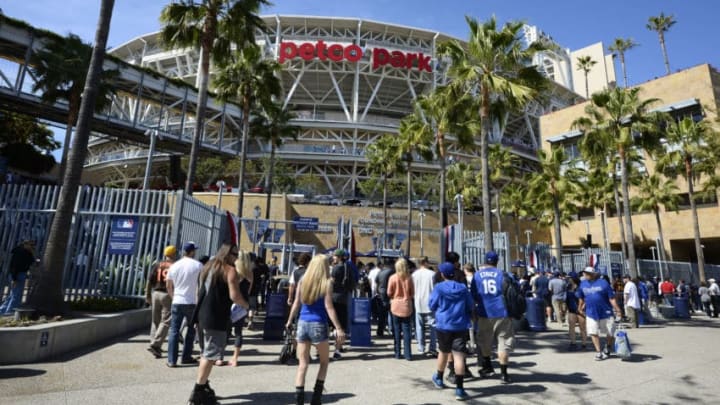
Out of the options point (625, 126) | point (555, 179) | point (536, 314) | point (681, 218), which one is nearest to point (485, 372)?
point (536, 314)

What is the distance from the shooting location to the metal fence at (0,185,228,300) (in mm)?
9125

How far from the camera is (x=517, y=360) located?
750 centimetres

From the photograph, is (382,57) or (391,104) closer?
(382,57)

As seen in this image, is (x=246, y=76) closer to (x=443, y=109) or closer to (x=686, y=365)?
(x=443, y=109)

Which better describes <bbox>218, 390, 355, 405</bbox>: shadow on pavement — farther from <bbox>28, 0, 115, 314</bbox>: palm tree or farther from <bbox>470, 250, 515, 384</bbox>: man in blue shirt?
<bbox>28, 0, 115, 314</bbox>: palm tree

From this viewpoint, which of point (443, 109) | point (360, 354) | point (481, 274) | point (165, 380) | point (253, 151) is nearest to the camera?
point (165, 380)

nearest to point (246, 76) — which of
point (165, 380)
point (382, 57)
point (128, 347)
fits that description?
point (128, 347)

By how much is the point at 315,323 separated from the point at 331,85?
56.1 meters

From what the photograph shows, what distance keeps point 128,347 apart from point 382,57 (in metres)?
48.0

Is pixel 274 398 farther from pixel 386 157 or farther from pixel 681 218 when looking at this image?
pixel 681 218

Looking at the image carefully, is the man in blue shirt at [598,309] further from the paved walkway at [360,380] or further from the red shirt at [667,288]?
the red shirt at [667,288]

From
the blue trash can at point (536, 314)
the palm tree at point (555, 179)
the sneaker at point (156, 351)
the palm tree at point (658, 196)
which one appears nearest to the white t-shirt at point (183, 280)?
the sneaker at point (156, 351)

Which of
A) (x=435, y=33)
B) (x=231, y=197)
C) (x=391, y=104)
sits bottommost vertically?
(x=231, y=197)

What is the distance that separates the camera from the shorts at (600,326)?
7.60 metres
